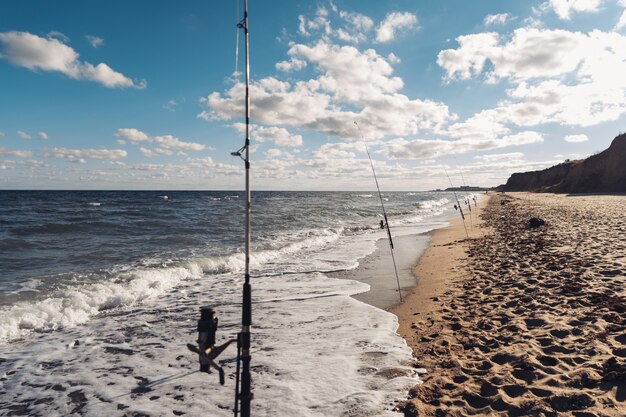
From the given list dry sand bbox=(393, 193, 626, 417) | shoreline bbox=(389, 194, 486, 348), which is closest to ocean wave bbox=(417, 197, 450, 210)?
shoreline bbox=(389, 194, 486, 348)

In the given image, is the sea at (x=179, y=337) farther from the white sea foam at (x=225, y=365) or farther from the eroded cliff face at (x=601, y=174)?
the eroded cliff face at (x=601, y=174)

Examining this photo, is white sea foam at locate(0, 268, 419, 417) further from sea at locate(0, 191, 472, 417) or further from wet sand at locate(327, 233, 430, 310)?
wet sand at locate(327, 233, 430, 310)

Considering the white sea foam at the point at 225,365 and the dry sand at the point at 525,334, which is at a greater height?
the dry sand at the point at 525,334

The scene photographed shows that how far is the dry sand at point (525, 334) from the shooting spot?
3.88 meters

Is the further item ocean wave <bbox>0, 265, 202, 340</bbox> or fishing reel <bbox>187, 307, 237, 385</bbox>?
ocean wave <bbox>0, 265, 202, 340</bbox>

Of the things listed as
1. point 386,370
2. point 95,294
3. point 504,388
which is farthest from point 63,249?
point 504,388

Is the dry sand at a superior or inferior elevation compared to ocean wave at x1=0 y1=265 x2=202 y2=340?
superior

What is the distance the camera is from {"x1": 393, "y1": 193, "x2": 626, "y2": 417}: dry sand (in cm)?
388

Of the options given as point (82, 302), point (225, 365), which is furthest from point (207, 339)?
point (82, 302)

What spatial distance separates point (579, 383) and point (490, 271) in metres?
6.16

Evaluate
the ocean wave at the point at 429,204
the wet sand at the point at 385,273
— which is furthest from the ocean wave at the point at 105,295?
the ocean wave at the point at 429,204

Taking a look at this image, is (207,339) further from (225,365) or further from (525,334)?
(525,334)

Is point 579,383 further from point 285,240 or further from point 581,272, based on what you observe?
point 285,240

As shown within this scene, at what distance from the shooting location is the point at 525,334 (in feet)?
17.7
